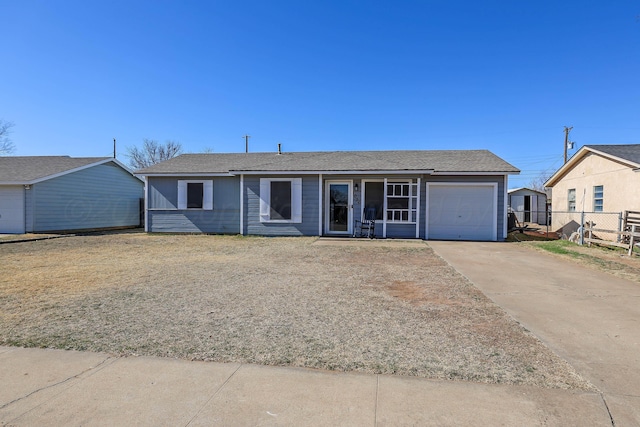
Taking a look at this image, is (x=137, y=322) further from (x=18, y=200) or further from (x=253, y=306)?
(x=18, y=200)

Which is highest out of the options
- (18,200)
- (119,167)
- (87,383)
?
(119,167)

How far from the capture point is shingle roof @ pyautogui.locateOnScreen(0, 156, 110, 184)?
1602 centimetres

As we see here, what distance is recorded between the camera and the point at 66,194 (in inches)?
690

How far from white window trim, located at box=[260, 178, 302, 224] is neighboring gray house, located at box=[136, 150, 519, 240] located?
4 cm

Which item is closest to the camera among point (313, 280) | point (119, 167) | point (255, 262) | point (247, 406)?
point (247, 406)

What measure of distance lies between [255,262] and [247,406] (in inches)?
233

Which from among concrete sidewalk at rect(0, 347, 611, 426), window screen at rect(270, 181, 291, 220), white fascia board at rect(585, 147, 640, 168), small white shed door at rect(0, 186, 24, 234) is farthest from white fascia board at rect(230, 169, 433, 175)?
concrete sidewalk at rect(0, 347, 611, 426)

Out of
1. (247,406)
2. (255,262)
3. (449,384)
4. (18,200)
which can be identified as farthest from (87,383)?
(18,200)

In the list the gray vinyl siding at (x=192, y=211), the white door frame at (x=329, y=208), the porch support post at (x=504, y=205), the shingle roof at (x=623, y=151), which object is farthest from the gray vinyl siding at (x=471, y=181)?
the gray vinyl siding at (x=192, y=211)

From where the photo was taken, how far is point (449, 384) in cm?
274

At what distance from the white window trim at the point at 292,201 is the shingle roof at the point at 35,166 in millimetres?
10407

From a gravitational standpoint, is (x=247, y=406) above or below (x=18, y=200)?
below

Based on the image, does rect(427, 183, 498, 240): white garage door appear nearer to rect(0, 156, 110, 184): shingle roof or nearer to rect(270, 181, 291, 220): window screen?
rect(270, 181, 291, 220): window screen

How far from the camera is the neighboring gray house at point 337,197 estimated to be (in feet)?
44.0
